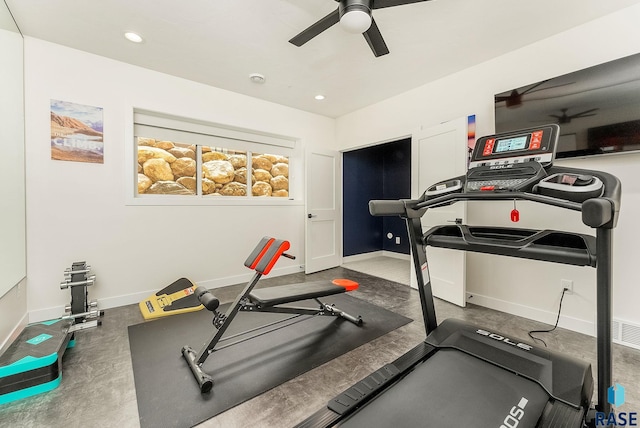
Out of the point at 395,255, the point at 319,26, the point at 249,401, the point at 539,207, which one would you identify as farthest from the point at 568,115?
the point at 395,255

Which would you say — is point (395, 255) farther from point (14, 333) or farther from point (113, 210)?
point (14, 333)

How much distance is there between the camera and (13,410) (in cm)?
151

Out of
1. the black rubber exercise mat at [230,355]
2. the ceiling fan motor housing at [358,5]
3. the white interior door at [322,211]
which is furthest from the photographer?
the white interior door at [322,211]

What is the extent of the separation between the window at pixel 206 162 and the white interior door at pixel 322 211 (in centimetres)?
45

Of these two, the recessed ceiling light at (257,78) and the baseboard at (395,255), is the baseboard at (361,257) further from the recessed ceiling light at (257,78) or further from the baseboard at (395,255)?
the recessed ceiling light at (257,78)

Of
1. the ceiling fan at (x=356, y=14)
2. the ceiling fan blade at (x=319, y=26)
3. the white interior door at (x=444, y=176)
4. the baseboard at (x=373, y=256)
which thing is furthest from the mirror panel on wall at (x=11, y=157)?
the baseboard at (x=373, y=256)

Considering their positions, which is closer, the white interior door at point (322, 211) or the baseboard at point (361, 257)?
the white interior door at point (322, 211)

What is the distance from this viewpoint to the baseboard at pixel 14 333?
2078 mm

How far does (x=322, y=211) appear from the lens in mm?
4641

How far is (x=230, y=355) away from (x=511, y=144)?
2.40m

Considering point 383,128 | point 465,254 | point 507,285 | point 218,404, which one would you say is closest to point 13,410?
point 218,404

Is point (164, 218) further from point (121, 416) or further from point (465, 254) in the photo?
point (465, 254)

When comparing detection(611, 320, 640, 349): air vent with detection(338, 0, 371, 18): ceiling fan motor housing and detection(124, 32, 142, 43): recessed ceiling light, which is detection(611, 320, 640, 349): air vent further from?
detection(124, 32, 142, 43): recessed ceiling light

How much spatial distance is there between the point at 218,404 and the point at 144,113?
128 inches
